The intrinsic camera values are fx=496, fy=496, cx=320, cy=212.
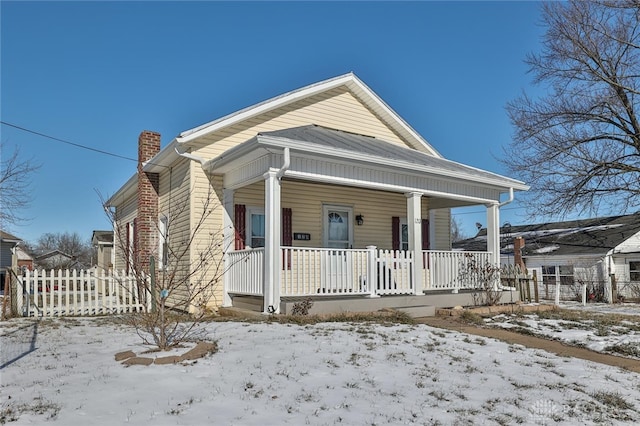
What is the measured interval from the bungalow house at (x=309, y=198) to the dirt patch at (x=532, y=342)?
1.12m

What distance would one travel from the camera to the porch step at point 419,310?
416 inches

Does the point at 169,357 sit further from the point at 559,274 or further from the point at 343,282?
the point at 559,274

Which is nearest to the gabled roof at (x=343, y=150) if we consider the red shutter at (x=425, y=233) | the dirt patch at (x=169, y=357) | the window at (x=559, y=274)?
the red shutter at (x=425, y=233)

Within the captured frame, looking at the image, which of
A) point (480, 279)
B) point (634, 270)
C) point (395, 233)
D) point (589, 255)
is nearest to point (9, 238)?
point (395, 233)

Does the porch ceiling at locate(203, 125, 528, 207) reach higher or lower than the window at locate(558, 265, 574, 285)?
higher

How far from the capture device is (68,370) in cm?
527

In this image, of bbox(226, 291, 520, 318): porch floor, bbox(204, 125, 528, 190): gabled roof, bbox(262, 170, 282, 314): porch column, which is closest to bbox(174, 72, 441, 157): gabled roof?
bbox(204, 125, 528, 190): gabled roof

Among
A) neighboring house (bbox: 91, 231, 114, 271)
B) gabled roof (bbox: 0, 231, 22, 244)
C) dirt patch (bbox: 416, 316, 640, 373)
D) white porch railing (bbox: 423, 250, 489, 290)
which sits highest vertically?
gabled roof (bbox: 0, 231, 22, 244)

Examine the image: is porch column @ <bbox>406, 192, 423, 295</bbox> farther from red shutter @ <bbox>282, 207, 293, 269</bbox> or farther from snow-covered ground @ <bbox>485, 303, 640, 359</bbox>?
red shutter @ <bbox>282, 207, 293, 269</bbox>

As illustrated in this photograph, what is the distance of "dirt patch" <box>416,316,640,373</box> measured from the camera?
7.02 metres

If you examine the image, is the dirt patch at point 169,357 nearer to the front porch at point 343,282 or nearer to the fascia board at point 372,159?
the front porch at point 343,282

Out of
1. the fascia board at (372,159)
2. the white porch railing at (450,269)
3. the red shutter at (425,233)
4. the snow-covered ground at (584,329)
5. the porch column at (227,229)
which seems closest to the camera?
the snow-covered ground at (584,329)

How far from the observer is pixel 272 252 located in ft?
30.1

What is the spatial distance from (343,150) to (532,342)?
4.82 metres
